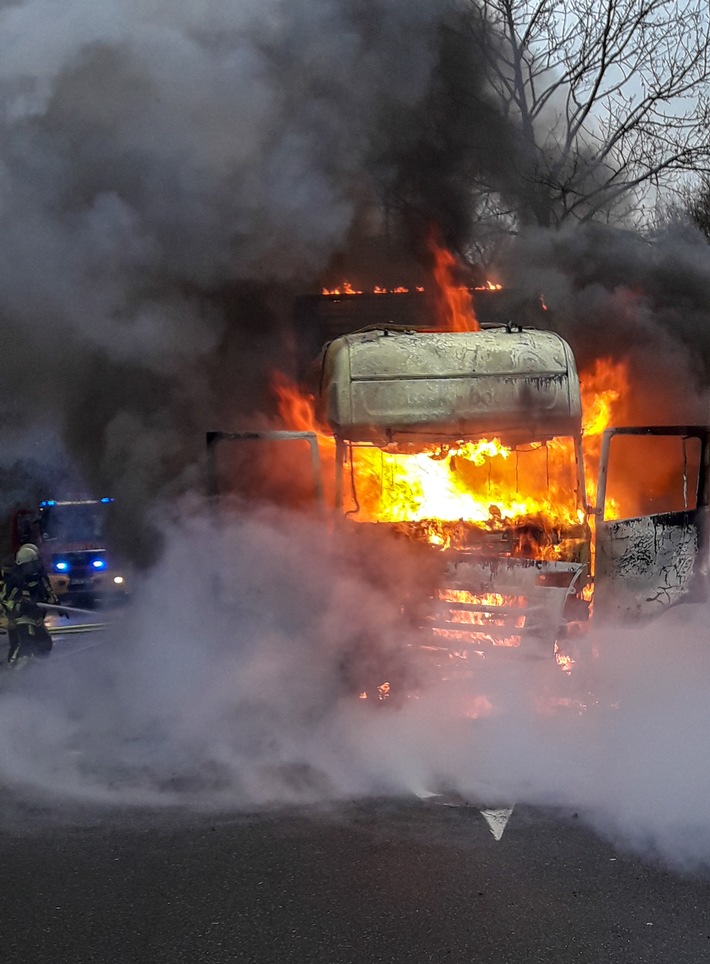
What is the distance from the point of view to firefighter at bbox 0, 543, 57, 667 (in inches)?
317

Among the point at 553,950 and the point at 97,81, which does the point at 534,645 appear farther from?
the point at 97,81

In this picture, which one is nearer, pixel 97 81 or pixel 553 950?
pixel 553 950

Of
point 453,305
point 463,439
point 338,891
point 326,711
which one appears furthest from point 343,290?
point 338,891

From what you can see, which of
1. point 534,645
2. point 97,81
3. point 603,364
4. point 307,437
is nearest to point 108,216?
point 97,81

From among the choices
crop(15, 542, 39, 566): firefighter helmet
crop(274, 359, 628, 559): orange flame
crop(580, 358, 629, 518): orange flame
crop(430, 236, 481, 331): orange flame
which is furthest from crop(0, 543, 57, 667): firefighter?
crop(580, 358, 629, 518): orange flame

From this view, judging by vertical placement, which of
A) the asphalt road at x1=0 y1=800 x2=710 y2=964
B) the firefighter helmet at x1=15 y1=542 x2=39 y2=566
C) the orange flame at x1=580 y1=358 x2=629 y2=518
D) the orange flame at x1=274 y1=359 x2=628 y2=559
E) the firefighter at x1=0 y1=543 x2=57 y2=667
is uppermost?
the orange flame at x1=580 y1=358 x2=629 y2=518

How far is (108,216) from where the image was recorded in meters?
8.29

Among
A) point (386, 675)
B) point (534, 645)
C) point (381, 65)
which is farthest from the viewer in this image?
point (381, 65)

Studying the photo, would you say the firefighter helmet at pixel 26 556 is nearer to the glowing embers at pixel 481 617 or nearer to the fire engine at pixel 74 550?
the fire engine at pixel 74 550

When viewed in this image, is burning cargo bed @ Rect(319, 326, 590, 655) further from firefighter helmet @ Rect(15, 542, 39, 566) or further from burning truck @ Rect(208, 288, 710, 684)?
firefighter helmet @ Rect(15, 542, 39, 566)

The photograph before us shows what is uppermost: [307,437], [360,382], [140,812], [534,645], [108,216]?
[108,216]

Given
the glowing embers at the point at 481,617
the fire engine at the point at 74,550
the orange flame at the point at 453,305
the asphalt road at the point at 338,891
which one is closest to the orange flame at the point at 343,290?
the orange flame at the point at 453,305

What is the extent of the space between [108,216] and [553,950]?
723cm

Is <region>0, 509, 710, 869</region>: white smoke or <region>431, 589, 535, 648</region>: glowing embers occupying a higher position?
<region>431, 589, 535, 648</region>: glowing embers
